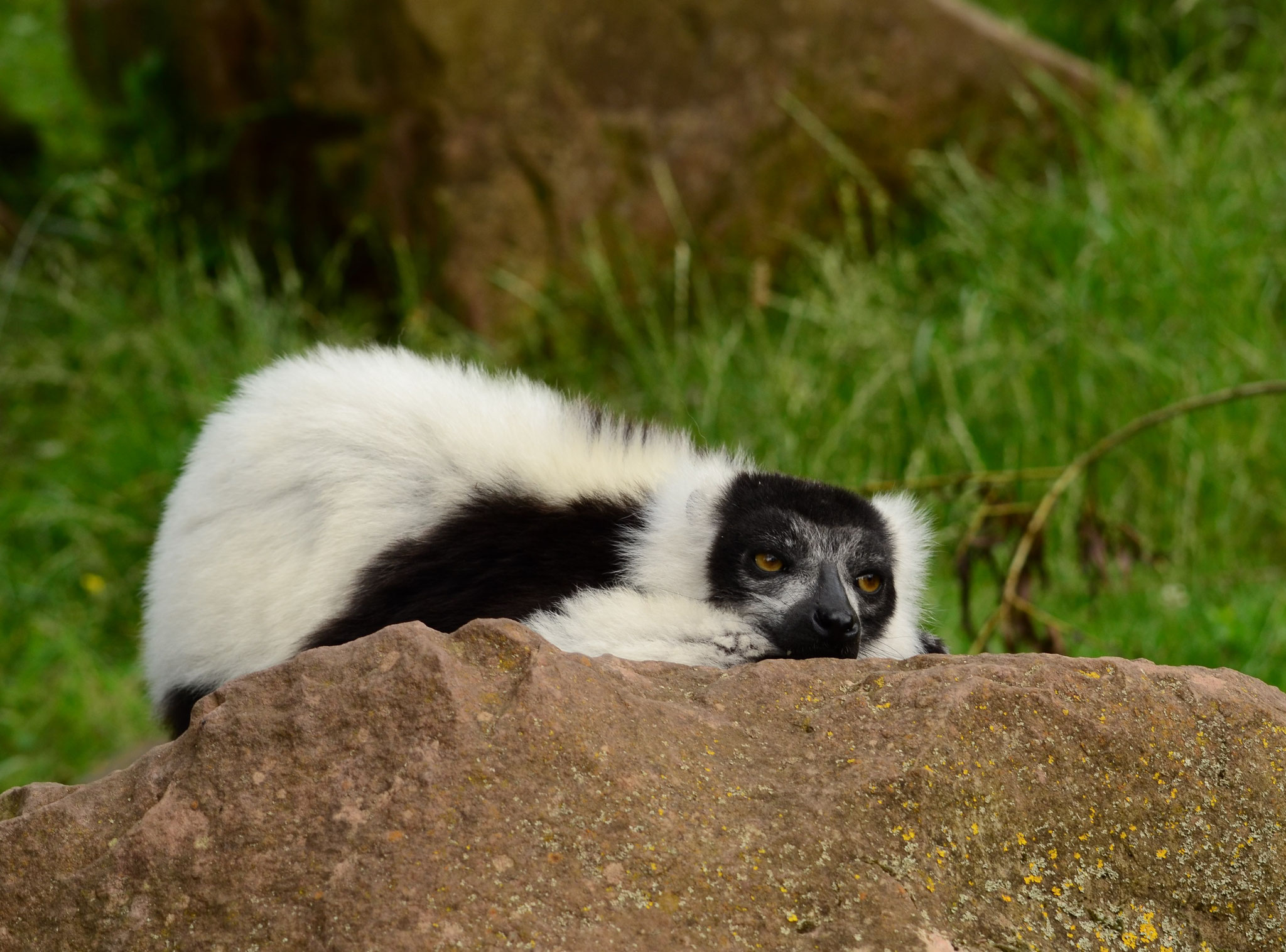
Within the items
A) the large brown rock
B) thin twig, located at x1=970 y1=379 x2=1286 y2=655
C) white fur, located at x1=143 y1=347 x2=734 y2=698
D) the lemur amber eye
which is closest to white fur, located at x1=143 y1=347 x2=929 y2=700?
white fur, located at x1=143 y1=347 x2=734 y2=698

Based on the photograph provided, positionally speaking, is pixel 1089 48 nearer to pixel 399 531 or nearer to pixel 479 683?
pixel 399 531

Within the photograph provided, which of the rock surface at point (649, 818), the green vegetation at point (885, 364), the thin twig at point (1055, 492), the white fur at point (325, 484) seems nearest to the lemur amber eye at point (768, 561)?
the white fur at point (325, 484)

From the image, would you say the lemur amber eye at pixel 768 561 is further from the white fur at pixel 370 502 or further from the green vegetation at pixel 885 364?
the green vegetation at pixel 885 364

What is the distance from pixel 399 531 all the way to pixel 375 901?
136 cm

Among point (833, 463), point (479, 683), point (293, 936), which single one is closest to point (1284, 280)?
point (833, 463)

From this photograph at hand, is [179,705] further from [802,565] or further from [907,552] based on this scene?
[907,552]

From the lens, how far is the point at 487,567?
3.25m

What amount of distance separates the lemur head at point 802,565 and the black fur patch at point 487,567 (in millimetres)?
283

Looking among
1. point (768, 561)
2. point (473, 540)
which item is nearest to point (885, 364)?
point (768, 561)

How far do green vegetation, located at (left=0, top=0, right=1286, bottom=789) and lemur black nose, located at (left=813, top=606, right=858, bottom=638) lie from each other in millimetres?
2466

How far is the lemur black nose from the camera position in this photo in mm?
3146

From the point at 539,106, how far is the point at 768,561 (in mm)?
5255

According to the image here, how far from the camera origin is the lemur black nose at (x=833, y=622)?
315cm

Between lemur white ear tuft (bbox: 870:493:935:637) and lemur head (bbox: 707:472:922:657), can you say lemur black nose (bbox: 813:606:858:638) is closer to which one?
lemur head (bbox: 707:472:922:657)
